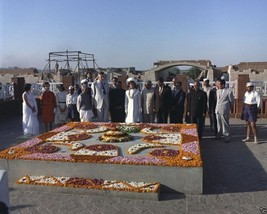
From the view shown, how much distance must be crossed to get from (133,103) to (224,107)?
2.32 meters

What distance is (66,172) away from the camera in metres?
5.19

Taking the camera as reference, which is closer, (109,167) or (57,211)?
(57,211)

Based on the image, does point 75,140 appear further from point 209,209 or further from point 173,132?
point 209,209

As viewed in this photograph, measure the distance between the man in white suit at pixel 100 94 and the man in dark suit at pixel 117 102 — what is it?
0.14m

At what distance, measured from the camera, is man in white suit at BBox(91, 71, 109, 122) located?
8.77 metres

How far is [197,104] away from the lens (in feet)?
27.0

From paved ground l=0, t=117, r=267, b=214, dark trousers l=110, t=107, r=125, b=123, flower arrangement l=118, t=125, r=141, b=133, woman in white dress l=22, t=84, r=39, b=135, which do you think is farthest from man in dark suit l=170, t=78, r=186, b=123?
woman in white dress l=22, t=84, r=39, b=135

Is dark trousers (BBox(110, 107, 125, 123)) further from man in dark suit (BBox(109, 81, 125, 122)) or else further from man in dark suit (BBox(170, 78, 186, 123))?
man in dark suit (BBox(170, 78, 186, 123))

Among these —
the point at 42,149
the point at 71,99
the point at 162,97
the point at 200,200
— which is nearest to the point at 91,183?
the point at 42,149

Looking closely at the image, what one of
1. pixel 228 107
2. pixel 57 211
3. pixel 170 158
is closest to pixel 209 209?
pixel 170 158

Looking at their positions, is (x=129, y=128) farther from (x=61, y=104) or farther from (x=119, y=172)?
(x=61, y=104)

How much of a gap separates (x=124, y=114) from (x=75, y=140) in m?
2.72

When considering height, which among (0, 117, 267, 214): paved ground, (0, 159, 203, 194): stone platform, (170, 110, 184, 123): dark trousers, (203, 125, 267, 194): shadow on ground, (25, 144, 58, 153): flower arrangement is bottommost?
(0, 117, 267, 214): paved ground

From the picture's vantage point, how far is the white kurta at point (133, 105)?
8414 millimetres
